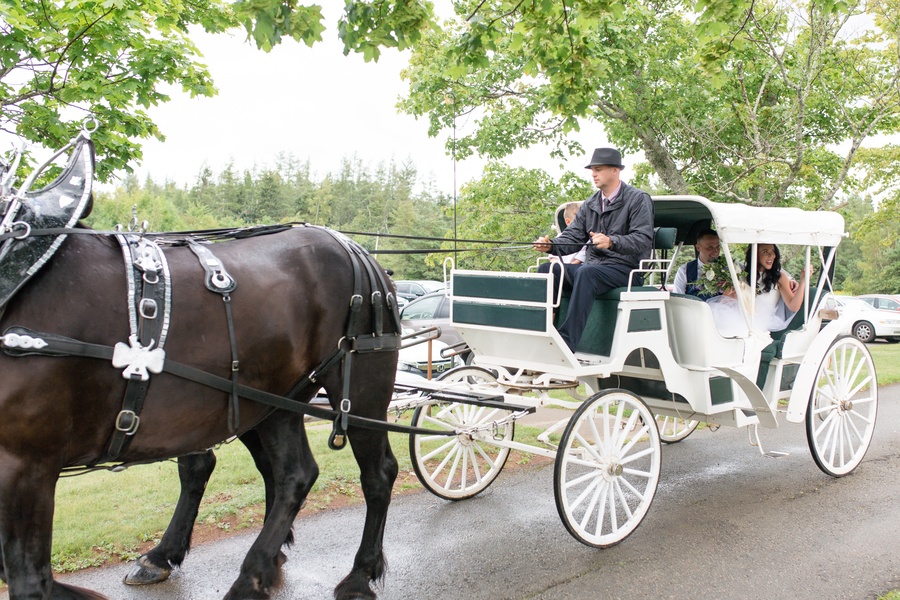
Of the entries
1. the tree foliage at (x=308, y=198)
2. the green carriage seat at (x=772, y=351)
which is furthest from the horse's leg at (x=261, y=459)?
the tree foliage at (x=308, y=198)

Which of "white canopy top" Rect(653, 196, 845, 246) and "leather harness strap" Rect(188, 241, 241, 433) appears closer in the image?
"leather harness strap" Rect(188, 241, 241, 433)

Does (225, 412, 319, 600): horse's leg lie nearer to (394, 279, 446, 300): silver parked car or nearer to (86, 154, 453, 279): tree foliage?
(394, 279, 446, 300): silver parked car

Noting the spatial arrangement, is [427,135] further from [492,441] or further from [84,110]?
A: [492,441]

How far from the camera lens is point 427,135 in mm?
13734

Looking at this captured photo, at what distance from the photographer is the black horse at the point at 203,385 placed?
2.53 m

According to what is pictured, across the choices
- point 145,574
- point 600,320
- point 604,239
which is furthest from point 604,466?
point 145,574

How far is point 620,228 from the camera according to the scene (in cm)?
506

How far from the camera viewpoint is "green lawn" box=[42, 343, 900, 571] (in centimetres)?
413

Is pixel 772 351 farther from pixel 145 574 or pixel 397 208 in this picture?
pixel 397 208

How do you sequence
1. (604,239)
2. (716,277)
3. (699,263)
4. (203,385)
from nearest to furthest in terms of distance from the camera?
1. (203,385)
2. (604,239)
3. (716,277)
4. (699,263)

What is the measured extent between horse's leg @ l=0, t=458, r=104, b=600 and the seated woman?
196 inches

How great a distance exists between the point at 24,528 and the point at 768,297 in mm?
5592

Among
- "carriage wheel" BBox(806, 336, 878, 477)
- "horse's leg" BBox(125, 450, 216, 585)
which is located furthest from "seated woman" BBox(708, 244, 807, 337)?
"horse's leg" BBox(125, 450, 216, 585)

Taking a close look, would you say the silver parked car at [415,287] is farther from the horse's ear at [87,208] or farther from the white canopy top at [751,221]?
the horse's ear at [87,208]
